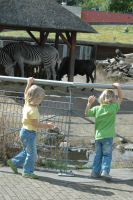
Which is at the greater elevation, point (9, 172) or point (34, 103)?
point (34, 103)

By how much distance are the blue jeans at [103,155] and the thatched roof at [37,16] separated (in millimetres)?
9324

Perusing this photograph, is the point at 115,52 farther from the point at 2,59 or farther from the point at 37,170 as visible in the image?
the point at 37,170

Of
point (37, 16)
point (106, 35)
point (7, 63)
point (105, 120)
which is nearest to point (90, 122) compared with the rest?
point (105, 120)

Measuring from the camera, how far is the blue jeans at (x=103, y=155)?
18.9ft

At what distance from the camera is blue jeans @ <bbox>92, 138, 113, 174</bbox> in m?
5.77

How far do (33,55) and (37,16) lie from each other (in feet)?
6.63

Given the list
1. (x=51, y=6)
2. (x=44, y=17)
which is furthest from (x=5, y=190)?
(x=51, y=6)

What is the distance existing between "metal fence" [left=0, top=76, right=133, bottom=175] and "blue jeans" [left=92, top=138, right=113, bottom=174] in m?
0.23

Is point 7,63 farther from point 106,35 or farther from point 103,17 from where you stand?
point 103,17

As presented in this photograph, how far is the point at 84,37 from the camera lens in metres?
38.1

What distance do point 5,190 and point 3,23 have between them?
9981 mm

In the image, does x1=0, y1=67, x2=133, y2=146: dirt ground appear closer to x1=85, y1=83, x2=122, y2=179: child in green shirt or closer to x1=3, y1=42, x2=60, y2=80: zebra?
x1=85, y1=83, x2=122, y2=179: child in green shirt

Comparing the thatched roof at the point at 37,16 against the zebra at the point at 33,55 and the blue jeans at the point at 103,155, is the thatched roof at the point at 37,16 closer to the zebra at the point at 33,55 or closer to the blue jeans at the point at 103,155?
the zebra at the point at 33,55

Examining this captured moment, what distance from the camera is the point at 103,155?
5.87 m
